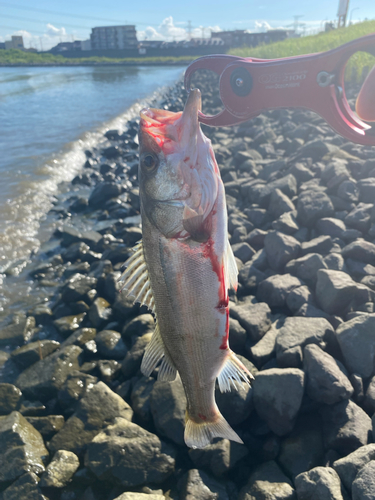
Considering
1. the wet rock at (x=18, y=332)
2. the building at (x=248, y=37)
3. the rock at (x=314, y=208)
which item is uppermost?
the building at (x=248, y=37)

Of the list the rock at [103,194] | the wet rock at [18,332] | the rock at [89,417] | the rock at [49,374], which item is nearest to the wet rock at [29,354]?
the rock at [49,374]

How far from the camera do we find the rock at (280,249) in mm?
5219

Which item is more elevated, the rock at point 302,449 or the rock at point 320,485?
the rock at point 320,485

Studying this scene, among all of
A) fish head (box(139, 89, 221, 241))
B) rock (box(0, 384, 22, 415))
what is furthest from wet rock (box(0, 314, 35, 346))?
fish head (box(139, 89, 221, 241))

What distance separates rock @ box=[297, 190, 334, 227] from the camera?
19.5ft

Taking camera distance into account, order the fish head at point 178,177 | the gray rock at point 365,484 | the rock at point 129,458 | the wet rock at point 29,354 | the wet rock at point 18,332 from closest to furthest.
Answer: the fish head at point 178,177
the gray rock at point 365,484
the rock at point 129,458
the wet rock at point 29,354
the wet rock at point 18,332

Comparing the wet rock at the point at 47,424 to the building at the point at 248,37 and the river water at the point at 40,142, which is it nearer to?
the river water at the point at 40,142

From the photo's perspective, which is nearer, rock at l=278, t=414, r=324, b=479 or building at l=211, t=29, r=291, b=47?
rock at l=278, t=414, r=324, b=479

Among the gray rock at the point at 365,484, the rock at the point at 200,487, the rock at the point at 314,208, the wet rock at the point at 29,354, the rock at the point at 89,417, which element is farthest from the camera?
the rock at the point at 314,208

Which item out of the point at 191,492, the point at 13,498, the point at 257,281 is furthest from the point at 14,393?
the point at 257,281

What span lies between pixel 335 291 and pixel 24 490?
3765 millimetres

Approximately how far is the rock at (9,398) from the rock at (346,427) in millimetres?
3486

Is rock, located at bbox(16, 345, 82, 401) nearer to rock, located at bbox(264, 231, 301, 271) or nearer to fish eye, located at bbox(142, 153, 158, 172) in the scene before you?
rock, located at bbox(264, 231, 301, 271)

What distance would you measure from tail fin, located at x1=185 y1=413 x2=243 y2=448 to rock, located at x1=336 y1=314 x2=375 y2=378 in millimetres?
1564
